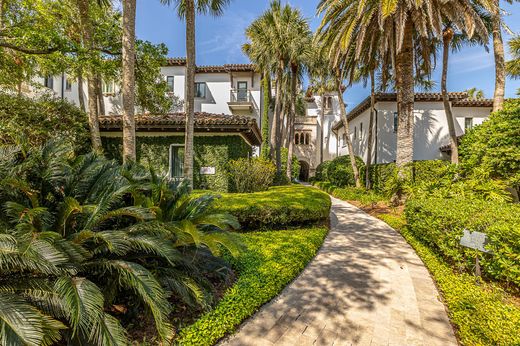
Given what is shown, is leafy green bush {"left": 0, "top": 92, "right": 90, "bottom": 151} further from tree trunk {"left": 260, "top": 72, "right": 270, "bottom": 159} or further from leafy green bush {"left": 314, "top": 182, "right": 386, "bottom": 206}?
leafy green bush {"left": 314, "top": 182, "right": 386, "bottom": 206}

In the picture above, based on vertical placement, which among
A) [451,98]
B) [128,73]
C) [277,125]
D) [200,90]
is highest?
[200,90]

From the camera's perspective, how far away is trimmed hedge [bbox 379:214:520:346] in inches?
115

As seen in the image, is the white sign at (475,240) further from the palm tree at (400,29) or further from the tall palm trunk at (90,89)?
the tall palm trunk at (90,89)

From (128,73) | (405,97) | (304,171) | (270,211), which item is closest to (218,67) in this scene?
(405,97)

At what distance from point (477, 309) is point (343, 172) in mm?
16458

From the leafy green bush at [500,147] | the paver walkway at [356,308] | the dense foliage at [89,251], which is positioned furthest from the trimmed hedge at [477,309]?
the leafy green bush at [500,147]

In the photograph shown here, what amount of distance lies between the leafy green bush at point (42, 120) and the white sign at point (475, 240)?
1236 centimetres

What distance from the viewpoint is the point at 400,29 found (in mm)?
10039

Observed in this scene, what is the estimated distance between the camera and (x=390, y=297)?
405cm

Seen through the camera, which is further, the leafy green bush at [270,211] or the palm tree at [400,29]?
the palm tree at [400,29]

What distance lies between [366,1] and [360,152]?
13261mm

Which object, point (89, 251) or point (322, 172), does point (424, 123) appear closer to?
point (322, 172)

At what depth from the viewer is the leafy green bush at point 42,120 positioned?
9.35 metres

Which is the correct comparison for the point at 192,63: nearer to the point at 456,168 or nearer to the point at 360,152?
the point at 456,168
